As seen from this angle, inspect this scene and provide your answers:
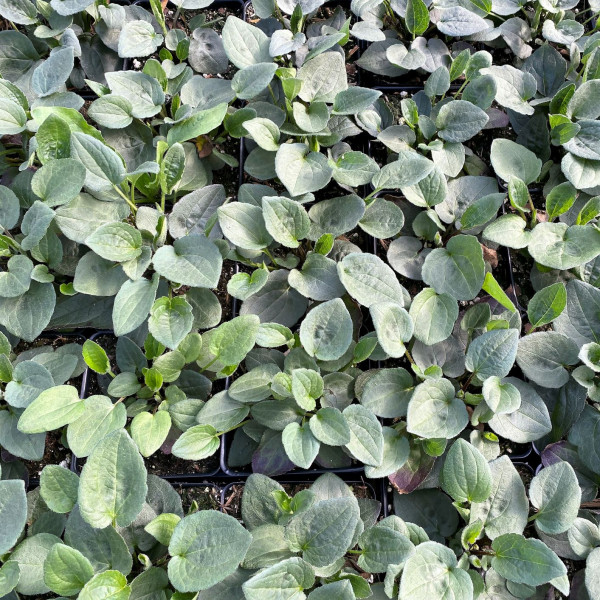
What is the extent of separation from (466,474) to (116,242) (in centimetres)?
89

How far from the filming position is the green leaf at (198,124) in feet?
5.00

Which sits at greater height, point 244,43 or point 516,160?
point 244,43

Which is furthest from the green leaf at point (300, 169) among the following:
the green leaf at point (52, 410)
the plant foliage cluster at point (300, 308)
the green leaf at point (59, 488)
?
the green leaf at point (59, 488)

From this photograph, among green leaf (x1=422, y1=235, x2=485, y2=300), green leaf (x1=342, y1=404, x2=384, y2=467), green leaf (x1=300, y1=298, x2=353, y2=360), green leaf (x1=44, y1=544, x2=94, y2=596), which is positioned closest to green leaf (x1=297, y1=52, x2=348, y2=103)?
green leaf (x1=422, y1=235, x2=485, y2=300)

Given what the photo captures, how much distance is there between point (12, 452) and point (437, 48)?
1534mm

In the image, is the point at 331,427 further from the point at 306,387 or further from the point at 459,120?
the point at 459,120

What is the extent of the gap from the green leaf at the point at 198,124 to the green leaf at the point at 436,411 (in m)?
0.78

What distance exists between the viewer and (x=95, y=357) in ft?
4.56

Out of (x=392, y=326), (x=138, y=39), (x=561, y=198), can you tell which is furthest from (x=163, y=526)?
(x=138, y=39)

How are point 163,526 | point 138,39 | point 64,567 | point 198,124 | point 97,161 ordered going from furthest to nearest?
point 138,39 → point 198,124 → point 97,161 → point 163,526 → point 64,567

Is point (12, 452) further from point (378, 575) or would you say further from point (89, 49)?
point (89, 49)

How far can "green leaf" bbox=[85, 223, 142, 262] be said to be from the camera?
1.38 metres

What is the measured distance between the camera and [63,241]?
5.10 ft

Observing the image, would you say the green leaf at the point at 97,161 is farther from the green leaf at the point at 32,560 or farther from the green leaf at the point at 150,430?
the green leaf at the point at 32,560
